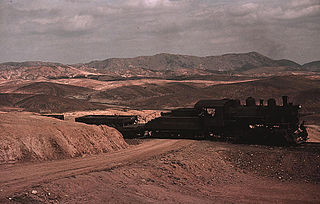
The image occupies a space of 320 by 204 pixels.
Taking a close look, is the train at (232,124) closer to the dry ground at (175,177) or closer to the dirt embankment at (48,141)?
the dry ground at (175,177)

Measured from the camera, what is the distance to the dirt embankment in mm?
16672

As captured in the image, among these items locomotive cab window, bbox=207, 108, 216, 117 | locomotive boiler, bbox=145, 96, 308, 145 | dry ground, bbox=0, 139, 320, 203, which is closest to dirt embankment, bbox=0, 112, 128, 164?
dry ground, bbox=0, 139, 320, 203

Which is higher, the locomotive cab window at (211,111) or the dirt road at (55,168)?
the locomotive cab window at (211,111)

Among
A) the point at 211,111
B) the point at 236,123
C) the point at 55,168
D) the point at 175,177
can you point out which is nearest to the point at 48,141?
the point at 55,168

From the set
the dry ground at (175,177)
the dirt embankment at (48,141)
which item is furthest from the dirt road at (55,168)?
the dirt embankment at (48,141)

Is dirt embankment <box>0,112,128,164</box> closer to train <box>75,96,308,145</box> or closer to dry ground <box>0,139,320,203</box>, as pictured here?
dry ground <box>0,139,320,203</box>

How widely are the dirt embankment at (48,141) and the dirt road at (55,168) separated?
107 cm

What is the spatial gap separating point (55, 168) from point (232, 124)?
A: 51.1ft

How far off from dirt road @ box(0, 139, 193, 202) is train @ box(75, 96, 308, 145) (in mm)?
6459

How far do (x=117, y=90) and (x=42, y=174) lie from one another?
104m

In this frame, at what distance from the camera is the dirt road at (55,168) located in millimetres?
12094

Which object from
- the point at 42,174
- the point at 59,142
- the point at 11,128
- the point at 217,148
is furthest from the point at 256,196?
the point at 11,128

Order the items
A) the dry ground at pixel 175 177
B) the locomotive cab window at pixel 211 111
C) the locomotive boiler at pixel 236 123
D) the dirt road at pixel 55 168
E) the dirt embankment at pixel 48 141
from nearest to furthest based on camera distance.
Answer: the dry ground at pixel 175 177
the dirt road at pixel 55 168
the dirt embankment at pixel 48 141
the locomotive boiler at pixel 236 123
the locomotive cab window at pixel 211 111

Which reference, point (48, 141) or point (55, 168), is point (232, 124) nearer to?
point (48, 141)
